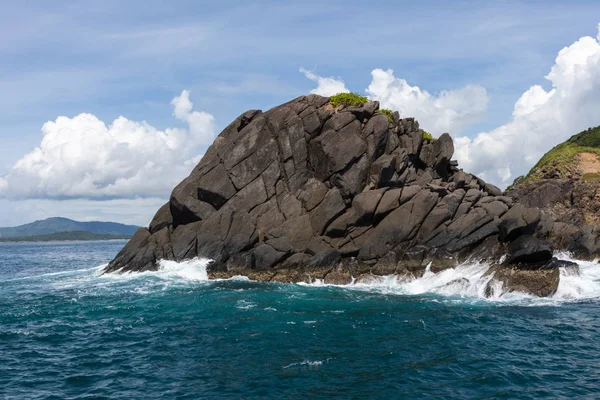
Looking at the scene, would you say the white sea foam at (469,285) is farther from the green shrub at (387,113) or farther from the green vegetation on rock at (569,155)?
the green vegetation on rock at (569,155)

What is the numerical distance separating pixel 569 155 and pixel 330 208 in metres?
90.2

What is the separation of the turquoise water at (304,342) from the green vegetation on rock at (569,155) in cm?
7121

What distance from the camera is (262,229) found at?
59.9 m

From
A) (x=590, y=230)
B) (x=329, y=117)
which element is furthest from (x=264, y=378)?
(x=590, y=230)

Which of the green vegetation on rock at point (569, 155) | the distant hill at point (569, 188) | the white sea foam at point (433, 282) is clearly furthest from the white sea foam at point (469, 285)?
the green vegetation on rock at point (569, 155)

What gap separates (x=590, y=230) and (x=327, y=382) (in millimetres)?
58836

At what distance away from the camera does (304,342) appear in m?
32.8

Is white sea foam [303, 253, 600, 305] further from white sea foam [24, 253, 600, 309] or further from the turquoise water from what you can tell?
the turquoise water

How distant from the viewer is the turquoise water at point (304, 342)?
25.4 m

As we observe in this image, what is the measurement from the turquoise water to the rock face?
3540mm

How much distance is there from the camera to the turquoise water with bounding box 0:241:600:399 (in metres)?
A: 25.4

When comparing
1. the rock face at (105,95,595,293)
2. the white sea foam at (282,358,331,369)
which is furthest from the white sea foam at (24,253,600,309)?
the white sea foam at (282,358,331,369)

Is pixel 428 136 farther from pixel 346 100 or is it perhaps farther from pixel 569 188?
pixel 569 188

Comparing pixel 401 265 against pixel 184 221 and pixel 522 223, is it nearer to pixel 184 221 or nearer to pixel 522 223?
pixel 522 223
